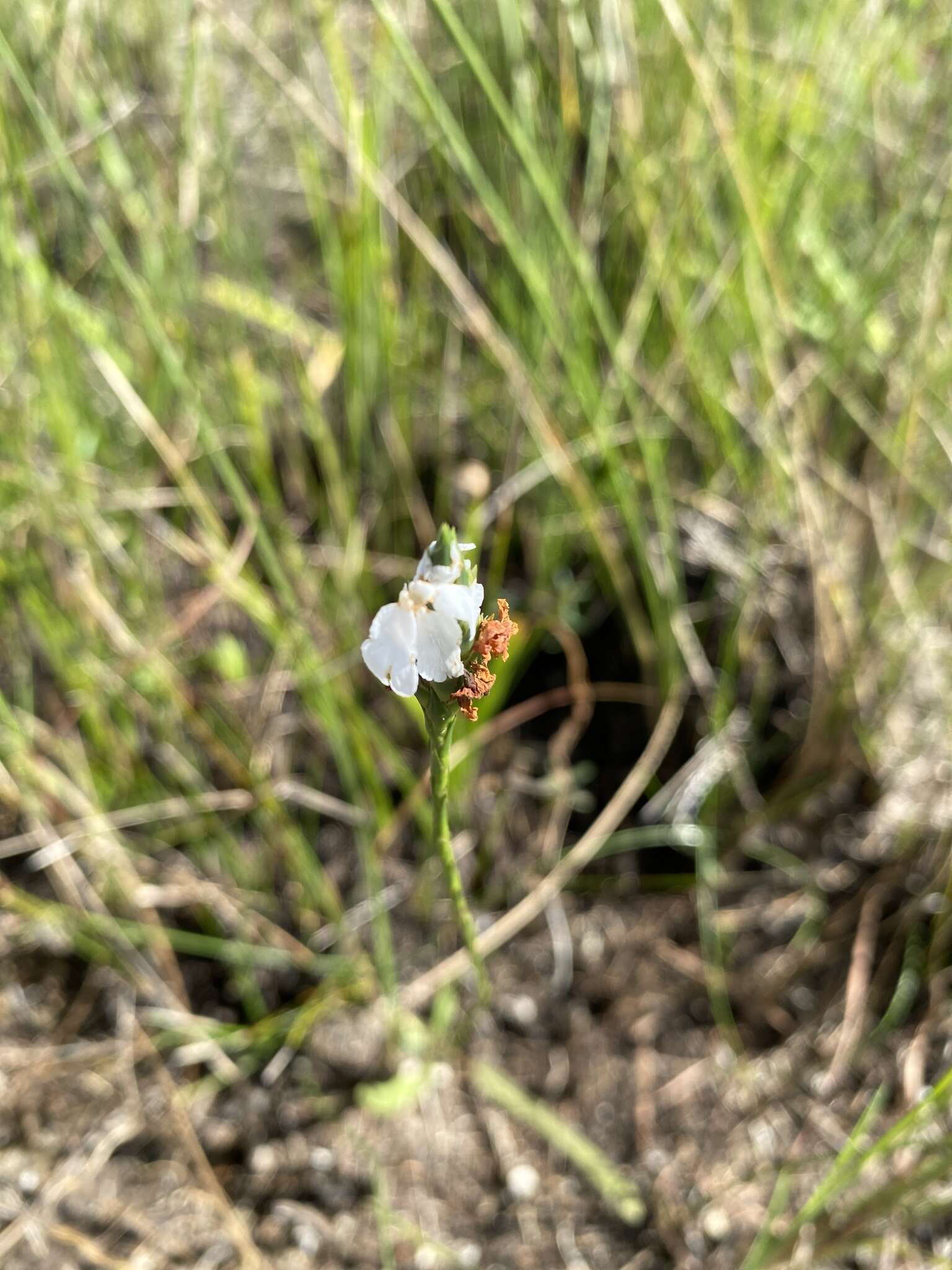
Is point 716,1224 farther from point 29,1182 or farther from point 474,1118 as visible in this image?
point 29,1182

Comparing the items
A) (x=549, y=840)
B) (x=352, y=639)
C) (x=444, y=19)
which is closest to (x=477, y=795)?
(x=549, y=840)

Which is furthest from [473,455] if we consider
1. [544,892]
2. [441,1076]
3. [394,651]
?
[394,651]

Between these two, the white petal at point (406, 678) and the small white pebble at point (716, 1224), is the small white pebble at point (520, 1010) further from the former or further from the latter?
the white petal at point (406, 678)

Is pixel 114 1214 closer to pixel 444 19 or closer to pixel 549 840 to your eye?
pixel 549 840

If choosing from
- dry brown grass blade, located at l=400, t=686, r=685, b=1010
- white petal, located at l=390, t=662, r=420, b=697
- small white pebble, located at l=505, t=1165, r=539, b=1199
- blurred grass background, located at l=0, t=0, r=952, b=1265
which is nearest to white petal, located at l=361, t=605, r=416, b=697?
white petal, located at l=390, t=662, r=420, b=697

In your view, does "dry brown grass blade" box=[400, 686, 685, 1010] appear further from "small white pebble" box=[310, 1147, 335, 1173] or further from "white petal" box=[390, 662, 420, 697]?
"white petal" box=[390, 662, 420, 697]

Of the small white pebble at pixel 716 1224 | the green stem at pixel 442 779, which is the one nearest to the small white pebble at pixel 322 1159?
the small white pebble at pixel 716 1224

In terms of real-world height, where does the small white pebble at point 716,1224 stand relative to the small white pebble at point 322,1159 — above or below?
below
